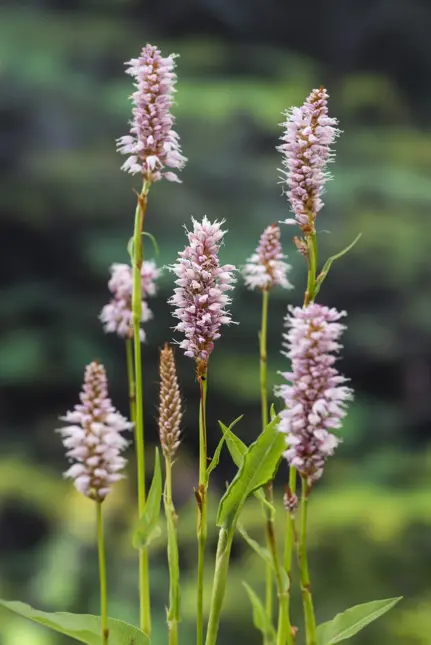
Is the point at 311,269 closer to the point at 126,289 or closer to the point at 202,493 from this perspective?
the point at 202,493

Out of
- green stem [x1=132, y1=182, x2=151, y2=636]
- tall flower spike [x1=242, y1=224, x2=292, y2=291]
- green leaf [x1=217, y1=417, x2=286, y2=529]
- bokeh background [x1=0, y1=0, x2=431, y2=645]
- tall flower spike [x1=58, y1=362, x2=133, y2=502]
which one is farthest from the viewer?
bokeh background [x1=0, y1=0, x2=431, y2=645]

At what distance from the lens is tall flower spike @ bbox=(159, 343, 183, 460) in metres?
0.72

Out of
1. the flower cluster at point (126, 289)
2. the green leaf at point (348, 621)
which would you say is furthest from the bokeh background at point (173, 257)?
the green leaf at point (348, 621)

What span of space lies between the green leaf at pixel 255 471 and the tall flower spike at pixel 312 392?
8 cm

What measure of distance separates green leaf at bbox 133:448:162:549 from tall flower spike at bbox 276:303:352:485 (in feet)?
0.47

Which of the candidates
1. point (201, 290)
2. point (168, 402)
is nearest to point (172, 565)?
point (168, 402)

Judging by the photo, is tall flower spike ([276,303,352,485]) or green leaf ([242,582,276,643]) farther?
green leaf ([242,582,276,643])

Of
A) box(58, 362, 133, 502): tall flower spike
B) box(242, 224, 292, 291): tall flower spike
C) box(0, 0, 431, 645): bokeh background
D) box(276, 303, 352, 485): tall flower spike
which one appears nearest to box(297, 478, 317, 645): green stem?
box(276, 303, 352, 485): tall flower spike

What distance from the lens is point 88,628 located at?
0.74 m

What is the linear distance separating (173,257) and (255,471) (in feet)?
6.52

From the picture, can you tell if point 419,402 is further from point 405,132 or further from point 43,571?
point 43,571

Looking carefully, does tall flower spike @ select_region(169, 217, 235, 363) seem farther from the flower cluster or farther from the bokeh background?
the bokeh background

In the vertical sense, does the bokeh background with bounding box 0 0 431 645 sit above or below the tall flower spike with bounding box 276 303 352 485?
above

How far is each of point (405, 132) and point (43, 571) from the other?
2079 mm
